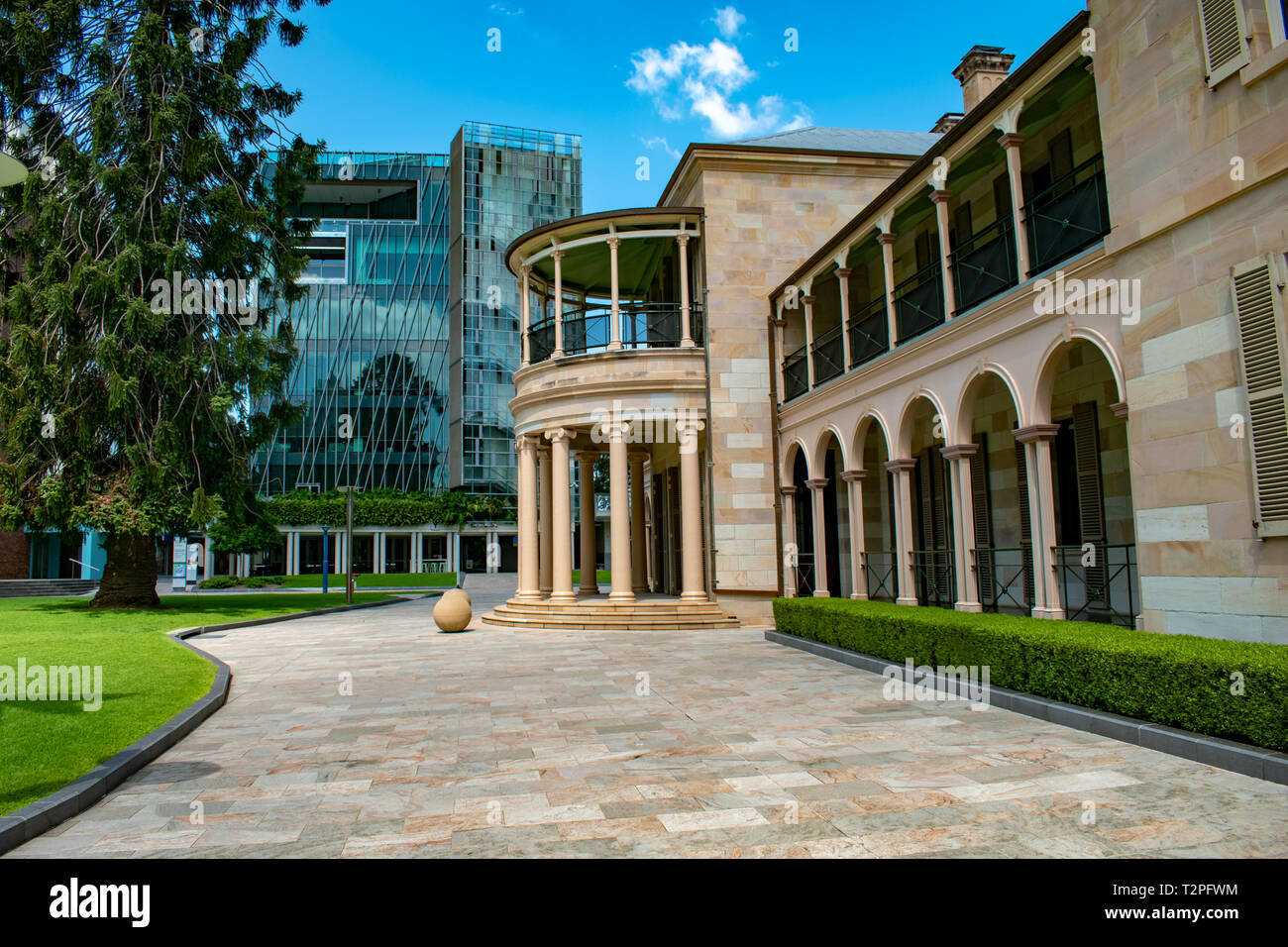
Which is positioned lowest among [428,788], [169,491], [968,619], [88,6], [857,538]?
[428,788]

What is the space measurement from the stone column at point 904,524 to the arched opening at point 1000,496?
1.21 m

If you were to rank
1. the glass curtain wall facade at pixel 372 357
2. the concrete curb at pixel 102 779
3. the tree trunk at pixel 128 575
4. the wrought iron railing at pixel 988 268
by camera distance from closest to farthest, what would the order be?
1. the concrete curb at pixel 102 779
2. the wrought iron railing at pixel 988 268
3. the tree trunk at pixel 128 575
4. the glass curtain wall facade at pixel 372 357

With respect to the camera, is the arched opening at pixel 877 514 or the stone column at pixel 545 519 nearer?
the arched opening at pixel 877 514

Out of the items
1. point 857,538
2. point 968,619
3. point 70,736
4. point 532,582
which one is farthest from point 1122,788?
point 532,582

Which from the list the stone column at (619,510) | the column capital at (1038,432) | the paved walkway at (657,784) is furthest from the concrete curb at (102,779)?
the column capital at (1038,432)

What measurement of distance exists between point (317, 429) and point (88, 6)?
4884cm

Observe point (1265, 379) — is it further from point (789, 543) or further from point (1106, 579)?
point (789, 543)

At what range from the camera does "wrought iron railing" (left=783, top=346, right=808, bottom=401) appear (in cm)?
1998

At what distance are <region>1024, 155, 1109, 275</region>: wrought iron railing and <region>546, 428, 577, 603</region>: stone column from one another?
12139 mm

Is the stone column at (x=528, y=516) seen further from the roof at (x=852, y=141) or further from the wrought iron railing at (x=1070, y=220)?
the wrought iron railing at (x=1070, y=220)

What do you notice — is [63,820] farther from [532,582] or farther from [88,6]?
[88,6]

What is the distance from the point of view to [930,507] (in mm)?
18047

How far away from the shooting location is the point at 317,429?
7119 cm

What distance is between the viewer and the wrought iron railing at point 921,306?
583 inches
